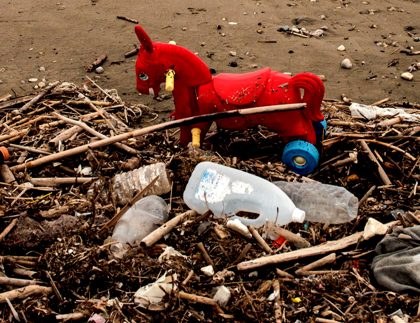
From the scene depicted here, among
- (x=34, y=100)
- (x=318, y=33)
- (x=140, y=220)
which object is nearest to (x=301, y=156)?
(x=140, y=220)

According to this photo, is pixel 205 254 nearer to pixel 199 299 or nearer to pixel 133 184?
pixel 199 299

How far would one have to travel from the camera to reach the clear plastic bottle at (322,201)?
2740mm

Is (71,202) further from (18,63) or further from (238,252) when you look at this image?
(18,63)

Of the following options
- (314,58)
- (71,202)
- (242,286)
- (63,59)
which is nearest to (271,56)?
(314,58)

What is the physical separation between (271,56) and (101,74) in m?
1.83

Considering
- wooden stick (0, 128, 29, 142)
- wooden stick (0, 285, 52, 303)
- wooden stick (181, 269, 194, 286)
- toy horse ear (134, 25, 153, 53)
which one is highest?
toy horse ear (134, 25, 153, 53)

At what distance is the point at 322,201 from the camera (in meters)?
2.80

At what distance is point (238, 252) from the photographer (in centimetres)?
245

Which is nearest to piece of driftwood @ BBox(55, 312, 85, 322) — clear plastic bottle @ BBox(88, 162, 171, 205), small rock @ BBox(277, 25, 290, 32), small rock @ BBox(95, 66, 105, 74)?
clear plastic bottle @ BBox(88, 162, 171, 205)

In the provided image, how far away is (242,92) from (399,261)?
1.35m

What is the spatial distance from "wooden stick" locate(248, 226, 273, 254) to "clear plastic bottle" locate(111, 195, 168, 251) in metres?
0.47

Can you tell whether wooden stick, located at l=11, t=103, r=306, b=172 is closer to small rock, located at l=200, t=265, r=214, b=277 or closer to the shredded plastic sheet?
small rock, located at l=200, t=265, r=214, b=277

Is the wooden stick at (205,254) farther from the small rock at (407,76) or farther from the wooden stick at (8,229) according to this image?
the small rock at (407,76)

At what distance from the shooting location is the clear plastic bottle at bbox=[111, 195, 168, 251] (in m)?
2.60
